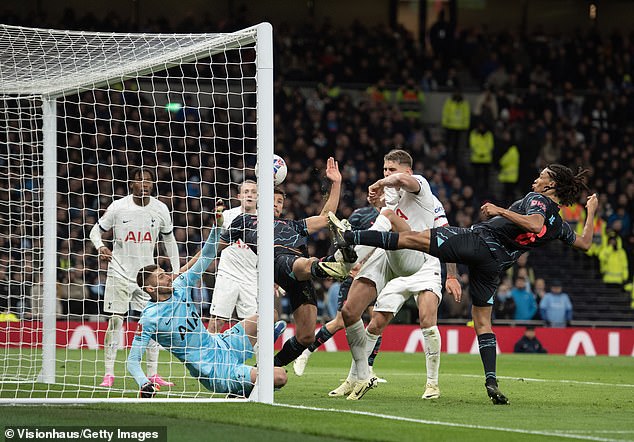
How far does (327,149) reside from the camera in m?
25.9

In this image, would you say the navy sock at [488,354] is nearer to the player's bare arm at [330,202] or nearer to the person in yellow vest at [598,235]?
the player's bare arm at [330,202]

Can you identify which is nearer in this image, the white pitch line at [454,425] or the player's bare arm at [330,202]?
the white pitch line at [454,425]

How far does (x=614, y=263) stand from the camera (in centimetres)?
2556

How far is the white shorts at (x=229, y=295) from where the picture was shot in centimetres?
1219

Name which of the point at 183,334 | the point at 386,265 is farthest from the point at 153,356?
the point at 386,265

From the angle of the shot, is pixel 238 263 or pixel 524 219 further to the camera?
pixel 238 263

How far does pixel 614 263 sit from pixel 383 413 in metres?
18.0

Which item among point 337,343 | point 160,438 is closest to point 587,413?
point 160,438

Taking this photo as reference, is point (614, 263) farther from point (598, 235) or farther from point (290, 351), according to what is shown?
point (290, 351)

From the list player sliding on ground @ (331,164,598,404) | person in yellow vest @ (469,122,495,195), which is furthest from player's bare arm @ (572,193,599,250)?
person in yellow vest @ (469,122,495,195)

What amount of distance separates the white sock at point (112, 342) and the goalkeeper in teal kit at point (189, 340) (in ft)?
7.48

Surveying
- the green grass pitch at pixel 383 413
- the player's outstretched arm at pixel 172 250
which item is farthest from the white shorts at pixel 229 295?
the green grass pitch at pixel 383 413

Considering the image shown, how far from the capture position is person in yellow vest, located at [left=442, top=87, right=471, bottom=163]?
28094 mm

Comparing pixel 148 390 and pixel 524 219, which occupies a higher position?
pixel 524 219
